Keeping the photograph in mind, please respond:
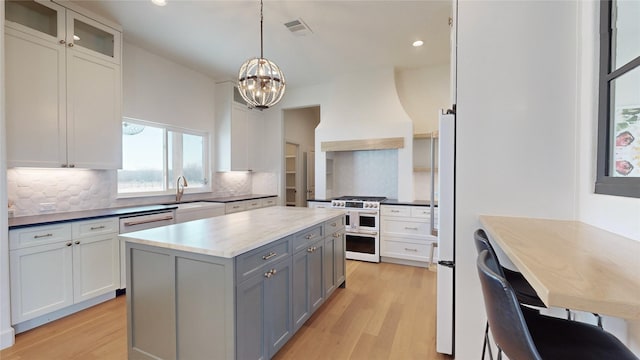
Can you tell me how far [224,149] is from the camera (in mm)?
4902

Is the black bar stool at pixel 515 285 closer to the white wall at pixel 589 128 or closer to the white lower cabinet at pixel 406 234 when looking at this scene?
the white wall at pixel 589 128

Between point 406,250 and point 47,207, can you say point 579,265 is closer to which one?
point 406,250

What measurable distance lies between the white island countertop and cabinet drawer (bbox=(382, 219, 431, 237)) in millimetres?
1808

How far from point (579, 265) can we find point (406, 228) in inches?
129

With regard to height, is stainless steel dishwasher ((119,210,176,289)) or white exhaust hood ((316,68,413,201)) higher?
white exhaust hood ((316,68,413,201))

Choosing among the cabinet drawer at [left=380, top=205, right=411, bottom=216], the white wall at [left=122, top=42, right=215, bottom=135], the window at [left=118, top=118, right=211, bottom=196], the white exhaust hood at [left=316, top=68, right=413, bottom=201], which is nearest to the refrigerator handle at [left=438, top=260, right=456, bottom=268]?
the cabinet drawer at [left=380, top=205, right=411, bottom=216]

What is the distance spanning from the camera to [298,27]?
3.14 meters

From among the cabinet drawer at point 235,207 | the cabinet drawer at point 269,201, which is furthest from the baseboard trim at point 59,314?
the cabinet drawer at point 269,201

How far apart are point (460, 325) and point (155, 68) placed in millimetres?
4762

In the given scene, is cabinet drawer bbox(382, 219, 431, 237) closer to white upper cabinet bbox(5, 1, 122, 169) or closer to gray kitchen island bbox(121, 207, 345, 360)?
gray kitchen island bbox(121, 207, 345, 360)

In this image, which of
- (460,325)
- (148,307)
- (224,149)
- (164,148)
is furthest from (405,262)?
(164,148)

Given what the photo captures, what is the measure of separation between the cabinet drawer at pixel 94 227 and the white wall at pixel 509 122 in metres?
3.30

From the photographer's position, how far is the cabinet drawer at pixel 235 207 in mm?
4359

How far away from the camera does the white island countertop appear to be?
1547 mm
